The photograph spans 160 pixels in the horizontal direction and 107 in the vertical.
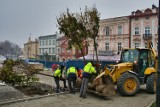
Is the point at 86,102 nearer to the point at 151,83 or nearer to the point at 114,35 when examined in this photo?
the point at 151,83

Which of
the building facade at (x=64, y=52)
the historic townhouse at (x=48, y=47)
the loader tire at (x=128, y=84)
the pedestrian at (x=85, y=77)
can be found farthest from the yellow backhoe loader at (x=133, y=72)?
the historic townhouse at (x=48, y=47)

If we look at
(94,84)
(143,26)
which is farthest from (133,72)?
(143,26)

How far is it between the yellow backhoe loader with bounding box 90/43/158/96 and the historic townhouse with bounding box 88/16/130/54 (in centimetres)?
3026

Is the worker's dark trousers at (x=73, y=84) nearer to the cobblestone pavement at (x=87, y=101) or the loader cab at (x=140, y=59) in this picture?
the cobblestone pavement at (x=87, y=101)

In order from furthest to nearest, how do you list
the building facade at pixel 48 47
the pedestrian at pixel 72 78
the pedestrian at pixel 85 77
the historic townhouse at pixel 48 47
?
the building facade at pixel 48 47 → the historic townhouse at pixel 48 47 → the pedestrian at pixel 72 78 → the pedestrian at pixel 85 77

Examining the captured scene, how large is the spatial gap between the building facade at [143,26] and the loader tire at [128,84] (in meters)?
29.5

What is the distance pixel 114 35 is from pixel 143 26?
5.97 m

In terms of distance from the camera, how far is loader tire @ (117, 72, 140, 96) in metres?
13.1

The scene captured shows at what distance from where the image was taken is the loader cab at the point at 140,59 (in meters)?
14.4

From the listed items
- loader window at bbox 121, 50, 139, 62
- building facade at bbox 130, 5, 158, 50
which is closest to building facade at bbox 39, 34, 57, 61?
building facade at bbox 130, 5, 158, 50

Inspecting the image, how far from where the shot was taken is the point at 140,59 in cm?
1452

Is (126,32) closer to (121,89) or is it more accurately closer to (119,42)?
(119,42)

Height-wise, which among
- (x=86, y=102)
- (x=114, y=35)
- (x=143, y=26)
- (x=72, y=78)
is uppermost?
(x=143, y=26)

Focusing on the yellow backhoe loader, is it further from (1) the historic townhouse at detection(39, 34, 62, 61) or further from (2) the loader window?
(1) the historic townhouse at detection(39, 34, 62, 61)
